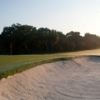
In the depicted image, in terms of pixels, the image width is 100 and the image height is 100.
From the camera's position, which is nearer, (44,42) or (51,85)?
(51,85)

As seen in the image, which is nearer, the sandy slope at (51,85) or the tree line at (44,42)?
the sandy slope at (51,85)

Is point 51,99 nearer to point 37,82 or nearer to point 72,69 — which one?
point 37,82

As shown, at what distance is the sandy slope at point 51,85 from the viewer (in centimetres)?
882

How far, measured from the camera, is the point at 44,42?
36.9 metres

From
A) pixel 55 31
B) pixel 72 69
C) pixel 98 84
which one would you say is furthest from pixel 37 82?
pixel 55 31

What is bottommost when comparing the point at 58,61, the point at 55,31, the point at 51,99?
the point at 51,99

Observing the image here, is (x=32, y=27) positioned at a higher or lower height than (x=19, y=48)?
higher

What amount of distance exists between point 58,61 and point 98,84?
3553 millimetres

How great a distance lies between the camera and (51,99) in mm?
8992

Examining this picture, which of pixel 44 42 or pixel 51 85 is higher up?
pixel 44 42

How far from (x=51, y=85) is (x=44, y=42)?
1053 inches

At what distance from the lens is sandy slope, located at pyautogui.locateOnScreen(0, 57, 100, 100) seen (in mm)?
8820

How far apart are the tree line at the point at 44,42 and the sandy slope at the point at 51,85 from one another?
22947 millimetres

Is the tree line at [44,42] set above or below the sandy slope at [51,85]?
above
